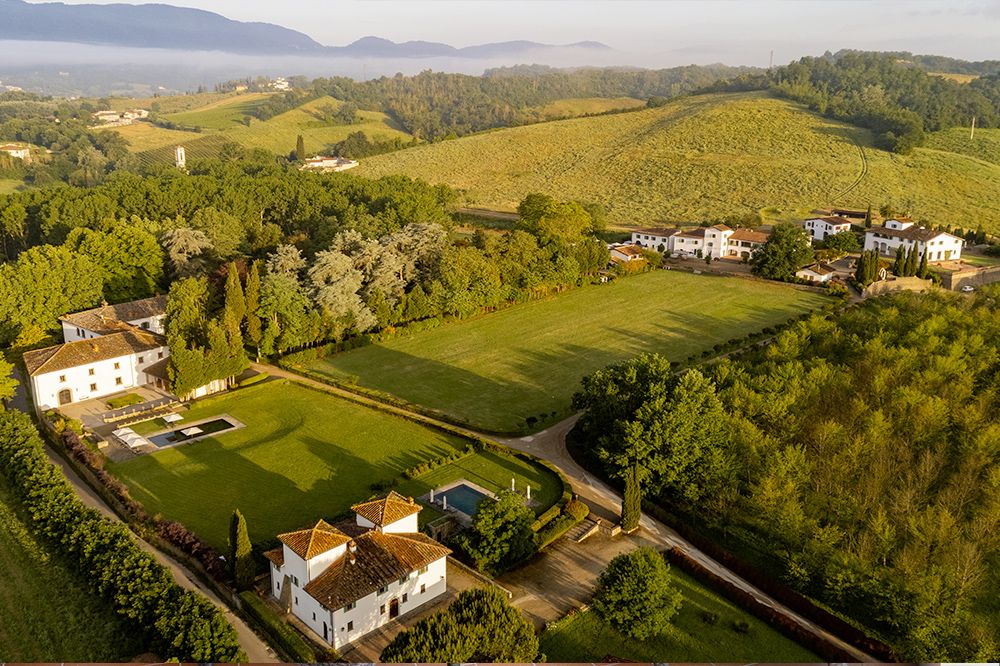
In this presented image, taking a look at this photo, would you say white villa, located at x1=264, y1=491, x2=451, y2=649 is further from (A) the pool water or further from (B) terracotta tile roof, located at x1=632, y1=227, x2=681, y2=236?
(B) terracotta tile roof, located at x1=632, y1=227, x2=681, y2=236

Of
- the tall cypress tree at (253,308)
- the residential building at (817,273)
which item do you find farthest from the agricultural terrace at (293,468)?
the residential building at (817,273)

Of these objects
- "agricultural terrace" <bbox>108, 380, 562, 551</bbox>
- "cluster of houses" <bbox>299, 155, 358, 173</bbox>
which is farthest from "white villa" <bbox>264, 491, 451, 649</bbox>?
"cluster of houses" <bbox>299, 155, 358, 173</bbox>

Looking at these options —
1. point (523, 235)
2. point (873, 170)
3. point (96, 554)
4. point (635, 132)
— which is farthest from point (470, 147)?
point (96, 554)

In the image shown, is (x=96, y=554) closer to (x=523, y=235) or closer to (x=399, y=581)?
(x=399, y=581)

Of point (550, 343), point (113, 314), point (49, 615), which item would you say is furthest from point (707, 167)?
point (49, 615)

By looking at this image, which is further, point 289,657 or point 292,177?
point 292,177
